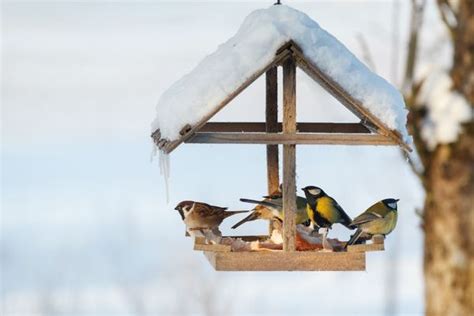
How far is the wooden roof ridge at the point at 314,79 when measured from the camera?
432cm

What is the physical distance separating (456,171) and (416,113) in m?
0.33

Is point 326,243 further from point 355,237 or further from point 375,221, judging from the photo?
point 375,221

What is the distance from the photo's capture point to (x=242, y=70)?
14.2ft

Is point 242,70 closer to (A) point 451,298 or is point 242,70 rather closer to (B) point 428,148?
(B) point 428,148

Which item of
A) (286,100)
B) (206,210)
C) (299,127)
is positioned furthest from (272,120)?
(286,100)

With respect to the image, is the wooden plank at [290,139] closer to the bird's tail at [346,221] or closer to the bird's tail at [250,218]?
the bird's tail at [346,221]

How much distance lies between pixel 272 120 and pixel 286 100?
0.84m

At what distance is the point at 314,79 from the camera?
4449 mm

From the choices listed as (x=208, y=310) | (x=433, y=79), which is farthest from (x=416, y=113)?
(x=208, y=310)

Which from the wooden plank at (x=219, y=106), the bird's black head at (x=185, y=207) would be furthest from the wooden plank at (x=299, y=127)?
the wooden plank at (x=219, y=106)

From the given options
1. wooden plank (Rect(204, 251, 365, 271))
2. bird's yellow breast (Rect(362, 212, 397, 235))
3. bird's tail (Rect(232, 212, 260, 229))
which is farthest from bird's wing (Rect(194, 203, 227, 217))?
bird's yellow breast (Rect(362, 212, 397, 235))

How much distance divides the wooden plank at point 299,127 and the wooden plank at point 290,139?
78cm

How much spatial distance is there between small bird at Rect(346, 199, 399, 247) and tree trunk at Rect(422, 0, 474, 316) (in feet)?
3.33

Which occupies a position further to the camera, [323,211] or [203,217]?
[203,217]
